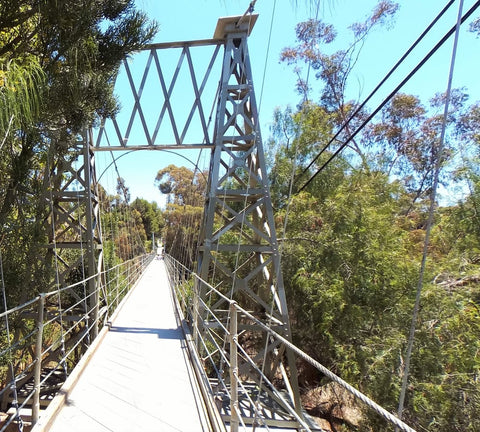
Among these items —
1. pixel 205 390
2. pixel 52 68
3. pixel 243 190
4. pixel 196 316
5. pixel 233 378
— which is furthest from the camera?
pixel 243 190

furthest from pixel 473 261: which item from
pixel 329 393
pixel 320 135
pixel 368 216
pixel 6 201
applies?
pixel 6 201

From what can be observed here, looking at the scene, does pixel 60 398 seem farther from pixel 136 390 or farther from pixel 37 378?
pixel 136 390

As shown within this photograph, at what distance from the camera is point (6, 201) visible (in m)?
2.69

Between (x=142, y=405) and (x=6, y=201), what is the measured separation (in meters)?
2.04

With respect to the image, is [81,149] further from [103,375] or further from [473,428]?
[473,428]

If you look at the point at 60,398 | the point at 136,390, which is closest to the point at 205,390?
the point at 136,390

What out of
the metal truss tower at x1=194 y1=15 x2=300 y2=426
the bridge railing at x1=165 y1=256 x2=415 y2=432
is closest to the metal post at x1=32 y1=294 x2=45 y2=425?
the bridge railing at x1=165 y1=256 x2=415 y2=432

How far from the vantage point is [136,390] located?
7.39 feet

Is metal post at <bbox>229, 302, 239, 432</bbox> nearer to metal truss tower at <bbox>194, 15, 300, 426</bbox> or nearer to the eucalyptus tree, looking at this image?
the eucalyptus tree

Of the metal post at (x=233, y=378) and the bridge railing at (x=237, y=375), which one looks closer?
the bridge railing at (x=237, y=375)

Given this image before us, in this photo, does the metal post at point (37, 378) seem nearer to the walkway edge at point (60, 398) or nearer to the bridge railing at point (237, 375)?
the walkway edge at point (60, 398)

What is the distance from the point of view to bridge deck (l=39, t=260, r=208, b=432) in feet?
6.01

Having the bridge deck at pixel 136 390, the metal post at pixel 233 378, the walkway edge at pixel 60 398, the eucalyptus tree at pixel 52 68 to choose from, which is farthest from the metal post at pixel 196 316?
the eucalyptus tree at pixel 52 68

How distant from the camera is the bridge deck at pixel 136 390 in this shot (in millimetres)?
1831
